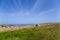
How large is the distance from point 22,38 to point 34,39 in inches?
59.8

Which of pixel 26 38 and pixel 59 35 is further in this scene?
pixel 26 38

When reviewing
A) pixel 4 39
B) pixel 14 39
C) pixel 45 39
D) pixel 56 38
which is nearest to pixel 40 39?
pixel 45 39

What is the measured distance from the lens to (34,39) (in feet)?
→ 46.6

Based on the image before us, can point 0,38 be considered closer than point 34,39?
No

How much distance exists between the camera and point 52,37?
14047 millimetres

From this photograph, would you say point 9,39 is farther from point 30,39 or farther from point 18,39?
point 30,39

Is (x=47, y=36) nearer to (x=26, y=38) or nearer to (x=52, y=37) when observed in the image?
(x=52, y=37)

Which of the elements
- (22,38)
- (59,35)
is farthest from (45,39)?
(22,38)

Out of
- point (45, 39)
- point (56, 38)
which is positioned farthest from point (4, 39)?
point (56, 38)

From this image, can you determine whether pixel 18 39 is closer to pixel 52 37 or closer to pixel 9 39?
pixel 9 39

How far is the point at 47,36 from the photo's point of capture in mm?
14555

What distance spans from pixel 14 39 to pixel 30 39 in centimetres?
151

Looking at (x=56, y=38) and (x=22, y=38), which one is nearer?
(x=56, y=38)

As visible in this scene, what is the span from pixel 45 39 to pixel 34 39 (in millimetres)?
1089
